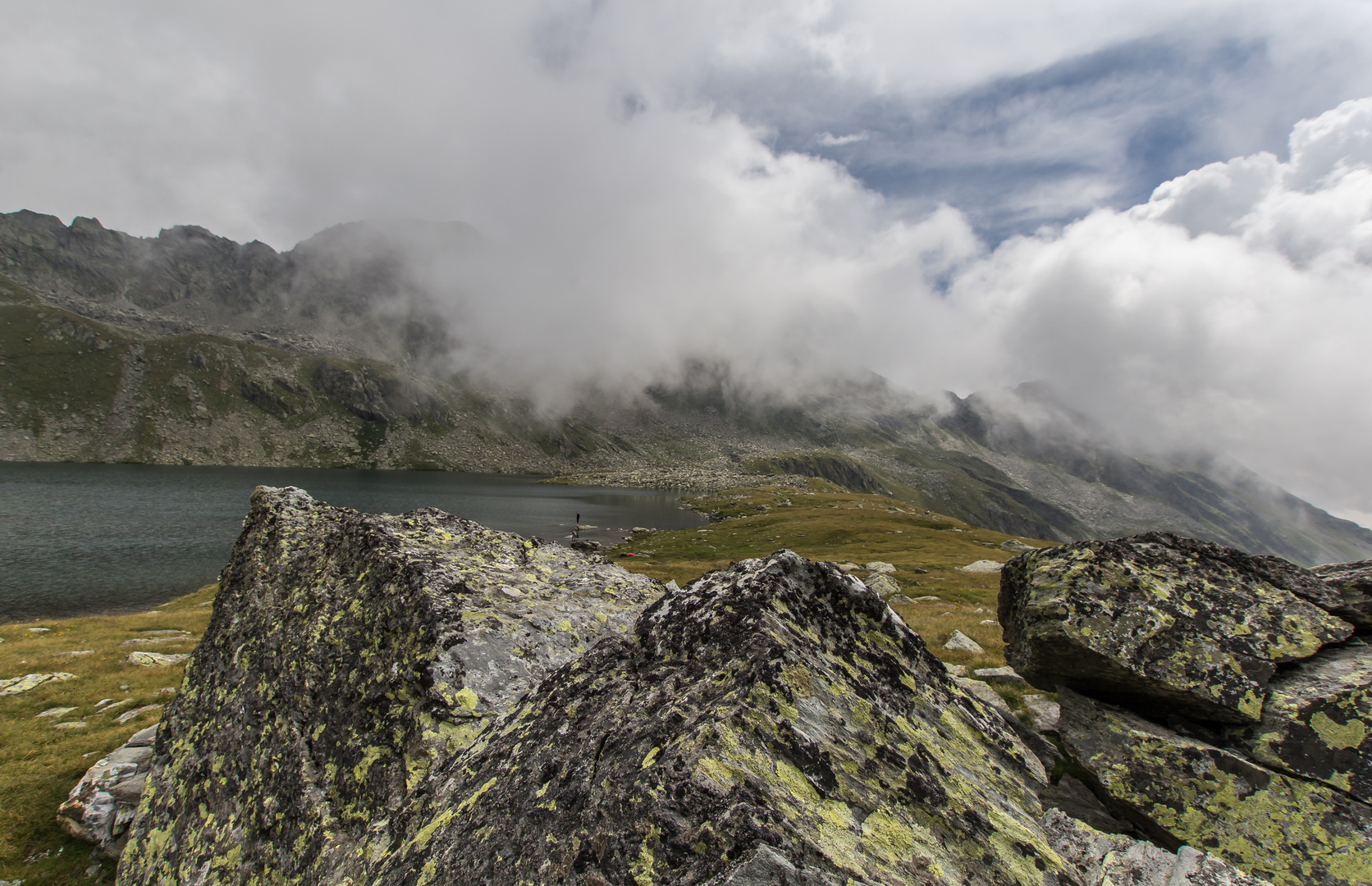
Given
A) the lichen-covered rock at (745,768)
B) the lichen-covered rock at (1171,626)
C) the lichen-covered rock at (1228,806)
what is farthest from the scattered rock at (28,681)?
the lichen-covered rock at (1228,806)

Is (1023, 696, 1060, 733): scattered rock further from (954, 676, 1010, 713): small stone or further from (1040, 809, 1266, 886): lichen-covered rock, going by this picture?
(1040, 809, 1266, 886): lichen-covered rock

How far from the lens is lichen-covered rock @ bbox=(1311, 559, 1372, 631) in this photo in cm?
925

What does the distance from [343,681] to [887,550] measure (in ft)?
253

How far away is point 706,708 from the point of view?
13.1ft

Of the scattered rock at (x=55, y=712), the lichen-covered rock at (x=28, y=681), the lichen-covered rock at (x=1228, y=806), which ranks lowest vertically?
the lichen-covered rock at (x=28, y=681)

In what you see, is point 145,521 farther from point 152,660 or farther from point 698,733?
point 698,733

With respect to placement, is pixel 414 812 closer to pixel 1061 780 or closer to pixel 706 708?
pixel 706 708

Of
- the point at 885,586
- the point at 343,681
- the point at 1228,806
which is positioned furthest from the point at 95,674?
the point at 885,586

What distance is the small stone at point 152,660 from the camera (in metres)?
23.7

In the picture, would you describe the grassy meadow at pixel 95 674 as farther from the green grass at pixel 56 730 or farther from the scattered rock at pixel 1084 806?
the scattered rock at pixel 1084 806

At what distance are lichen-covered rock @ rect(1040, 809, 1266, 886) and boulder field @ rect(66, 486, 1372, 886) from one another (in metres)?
0.03

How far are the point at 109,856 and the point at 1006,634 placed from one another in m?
18.8

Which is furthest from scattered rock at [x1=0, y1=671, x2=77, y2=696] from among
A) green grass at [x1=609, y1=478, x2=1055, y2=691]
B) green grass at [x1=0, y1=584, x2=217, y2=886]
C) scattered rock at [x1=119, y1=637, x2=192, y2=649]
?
green grass at [x1=609, y1=478, x2=1055, y2=691]

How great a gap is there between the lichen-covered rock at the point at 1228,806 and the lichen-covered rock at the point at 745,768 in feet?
14.6
